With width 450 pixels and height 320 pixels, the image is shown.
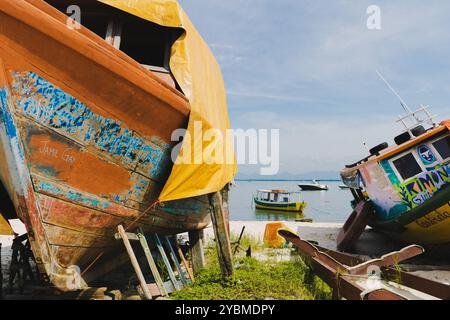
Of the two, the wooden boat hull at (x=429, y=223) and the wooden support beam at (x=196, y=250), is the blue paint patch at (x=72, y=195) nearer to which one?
the wooden support beam at (x=196, y=250)

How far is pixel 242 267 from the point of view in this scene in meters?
6.47

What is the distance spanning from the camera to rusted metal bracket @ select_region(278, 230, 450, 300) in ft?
11.7

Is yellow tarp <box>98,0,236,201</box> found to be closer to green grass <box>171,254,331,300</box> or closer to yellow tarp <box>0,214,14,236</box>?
green grass <box>171,254,331,300</box>

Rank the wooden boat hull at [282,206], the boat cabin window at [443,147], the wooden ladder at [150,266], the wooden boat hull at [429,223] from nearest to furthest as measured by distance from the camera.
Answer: the wooden ladder at [150,266]
the wooden boat hull at [429,223]
the boat cabin window at [443,147]
the wooden boat hull at [282,206]

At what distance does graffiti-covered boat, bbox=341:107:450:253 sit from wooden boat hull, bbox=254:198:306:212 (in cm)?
2187

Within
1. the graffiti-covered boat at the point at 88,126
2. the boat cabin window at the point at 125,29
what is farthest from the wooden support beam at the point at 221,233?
the boat cabin window at the point at 125,29

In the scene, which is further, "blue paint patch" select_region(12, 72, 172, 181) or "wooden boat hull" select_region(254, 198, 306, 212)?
"wooden boat hull" select_region(254, 198, 306, 212)

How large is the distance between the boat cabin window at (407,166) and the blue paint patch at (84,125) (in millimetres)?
5823

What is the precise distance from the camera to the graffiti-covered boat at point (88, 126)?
127 inches

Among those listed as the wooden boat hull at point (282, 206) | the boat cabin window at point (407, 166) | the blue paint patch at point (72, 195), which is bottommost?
the blue paint patch at point (72, 195)

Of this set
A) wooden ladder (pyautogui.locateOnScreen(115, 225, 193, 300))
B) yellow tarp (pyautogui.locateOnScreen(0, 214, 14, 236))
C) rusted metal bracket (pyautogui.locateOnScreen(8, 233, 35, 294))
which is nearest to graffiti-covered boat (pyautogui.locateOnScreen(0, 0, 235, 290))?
wooden ladder (pyautogui.locateOnScreen(115, 225, 193, 300))

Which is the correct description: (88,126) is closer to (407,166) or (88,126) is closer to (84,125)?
(84,125)

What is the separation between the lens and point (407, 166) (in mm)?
7316
